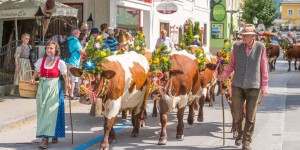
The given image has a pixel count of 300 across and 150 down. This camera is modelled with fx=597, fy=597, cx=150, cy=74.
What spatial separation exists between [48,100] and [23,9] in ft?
26.6

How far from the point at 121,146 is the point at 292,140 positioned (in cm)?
298

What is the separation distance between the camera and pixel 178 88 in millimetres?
9969

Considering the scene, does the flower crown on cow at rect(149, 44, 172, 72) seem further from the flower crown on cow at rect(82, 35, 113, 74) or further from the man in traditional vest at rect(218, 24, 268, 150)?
the man in traditional vest at rect(218, 24, 268, 150)

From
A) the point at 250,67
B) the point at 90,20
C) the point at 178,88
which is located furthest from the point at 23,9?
the point at 250,67

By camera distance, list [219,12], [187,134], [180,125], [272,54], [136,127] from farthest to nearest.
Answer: [219,12]
[272,54]
[187,134]
[136,127]
[180,125]

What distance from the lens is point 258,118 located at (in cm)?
1310

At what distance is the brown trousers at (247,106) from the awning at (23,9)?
901 centimetres

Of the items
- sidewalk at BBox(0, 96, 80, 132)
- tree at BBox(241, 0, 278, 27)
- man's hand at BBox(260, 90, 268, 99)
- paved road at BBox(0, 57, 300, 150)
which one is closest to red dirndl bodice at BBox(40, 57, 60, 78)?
paved road at BBox(0, 57, 300, 150)

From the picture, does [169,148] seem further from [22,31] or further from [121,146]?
[22,31]

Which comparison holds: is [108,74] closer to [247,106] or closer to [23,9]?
[247,106]

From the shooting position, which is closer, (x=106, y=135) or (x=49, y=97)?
(x=106, y=135)

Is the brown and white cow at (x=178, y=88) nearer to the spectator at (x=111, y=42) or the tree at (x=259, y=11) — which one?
the spectator at (x=111, y=42)

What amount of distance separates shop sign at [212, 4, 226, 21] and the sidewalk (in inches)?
1448

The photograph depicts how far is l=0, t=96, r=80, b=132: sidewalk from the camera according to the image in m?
11.9
